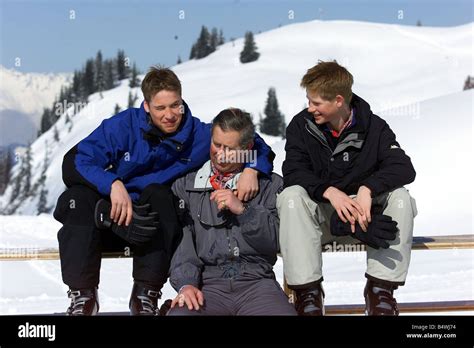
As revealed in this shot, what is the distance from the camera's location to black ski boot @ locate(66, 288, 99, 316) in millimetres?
3182

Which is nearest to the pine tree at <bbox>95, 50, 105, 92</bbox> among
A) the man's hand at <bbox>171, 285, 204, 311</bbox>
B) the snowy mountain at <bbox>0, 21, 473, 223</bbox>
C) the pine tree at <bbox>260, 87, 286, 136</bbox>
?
the snowy mountain at <bbox>0, 21, 473, 223</bbox>

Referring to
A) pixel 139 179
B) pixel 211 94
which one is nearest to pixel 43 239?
pixel 139 179

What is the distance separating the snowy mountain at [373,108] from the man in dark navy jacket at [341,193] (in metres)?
3.84

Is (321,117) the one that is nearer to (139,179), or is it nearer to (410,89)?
(139,179)

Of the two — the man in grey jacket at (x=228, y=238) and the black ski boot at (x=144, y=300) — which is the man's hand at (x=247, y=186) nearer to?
the man in grey jacket at (x=228, y=238)

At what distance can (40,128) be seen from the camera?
5112 centimetres

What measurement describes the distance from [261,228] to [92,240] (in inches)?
26.1

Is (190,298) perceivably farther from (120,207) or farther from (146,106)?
(146,106)

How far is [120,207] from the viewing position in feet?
10.4

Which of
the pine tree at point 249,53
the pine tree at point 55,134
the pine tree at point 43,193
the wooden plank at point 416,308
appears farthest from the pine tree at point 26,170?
the wooden plank at point 416,308

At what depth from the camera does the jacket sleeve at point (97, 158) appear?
326 centimetres

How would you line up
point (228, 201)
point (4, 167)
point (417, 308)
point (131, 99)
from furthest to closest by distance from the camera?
point (4, 167) → point (131, 99) → point (417, 308) → point (228, 201)

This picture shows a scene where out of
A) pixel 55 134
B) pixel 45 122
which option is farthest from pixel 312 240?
pixel 45 122

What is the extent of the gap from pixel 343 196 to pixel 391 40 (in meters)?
57.5
